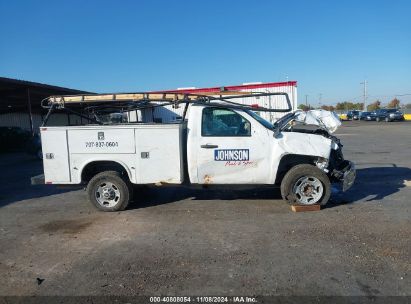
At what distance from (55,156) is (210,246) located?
11.7ft

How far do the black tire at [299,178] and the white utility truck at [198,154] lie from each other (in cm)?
2

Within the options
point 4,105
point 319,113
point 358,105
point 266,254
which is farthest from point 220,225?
point 358,105

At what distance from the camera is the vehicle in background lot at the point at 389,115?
48531 mm

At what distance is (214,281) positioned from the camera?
4.07 meters

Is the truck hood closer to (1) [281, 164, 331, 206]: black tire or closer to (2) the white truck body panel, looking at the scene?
(2) the white truck body panel

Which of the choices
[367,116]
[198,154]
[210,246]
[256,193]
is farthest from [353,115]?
[210,246]

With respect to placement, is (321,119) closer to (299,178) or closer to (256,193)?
(299,178)

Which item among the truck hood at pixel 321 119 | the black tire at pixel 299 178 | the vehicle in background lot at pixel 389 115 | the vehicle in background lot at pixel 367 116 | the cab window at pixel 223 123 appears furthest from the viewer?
the vehicle in background lot at pixel 367 116

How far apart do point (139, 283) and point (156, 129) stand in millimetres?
3257

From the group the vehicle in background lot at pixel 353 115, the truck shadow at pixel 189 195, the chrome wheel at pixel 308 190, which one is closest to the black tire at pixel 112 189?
the truck shadow at pixel 189 195

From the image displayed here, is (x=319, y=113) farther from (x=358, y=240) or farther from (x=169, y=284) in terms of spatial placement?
(x=169, y=284)

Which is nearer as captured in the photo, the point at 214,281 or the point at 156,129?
the point at 214,281

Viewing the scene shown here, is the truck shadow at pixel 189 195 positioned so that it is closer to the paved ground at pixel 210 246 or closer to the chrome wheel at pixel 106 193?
the paved ground at pixel 210 246

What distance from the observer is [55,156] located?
6930mm
